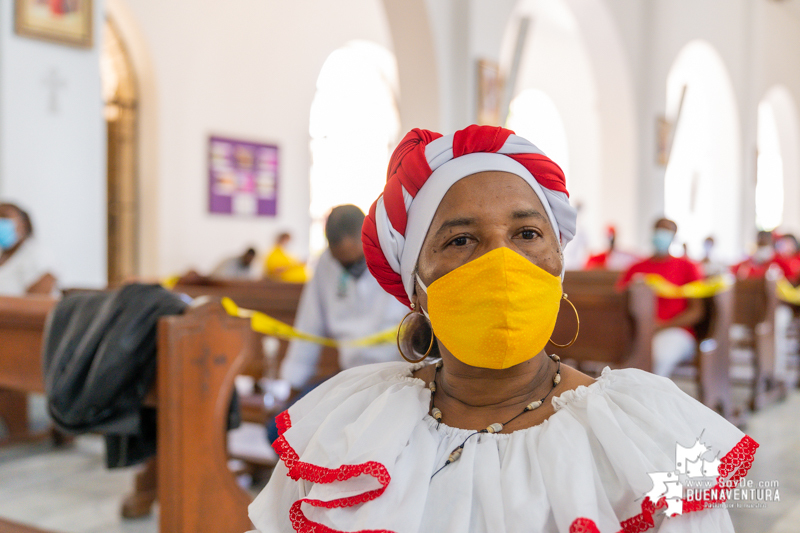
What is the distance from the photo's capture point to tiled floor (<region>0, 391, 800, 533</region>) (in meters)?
2.97

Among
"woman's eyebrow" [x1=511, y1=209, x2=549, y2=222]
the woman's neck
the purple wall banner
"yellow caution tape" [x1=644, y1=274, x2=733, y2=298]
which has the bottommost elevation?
"yellow caution tape" [x1=644, y1=274, x2=733, y2=298]

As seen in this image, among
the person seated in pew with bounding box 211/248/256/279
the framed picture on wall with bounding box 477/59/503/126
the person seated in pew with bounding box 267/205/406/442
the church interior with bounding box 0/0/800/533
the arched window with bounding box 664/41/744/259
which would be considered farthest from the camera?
the arched window with bounding box 664/41/744/259

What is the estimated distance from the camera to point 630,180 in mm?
9453

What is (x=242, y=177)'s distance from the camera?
8664 millimetres

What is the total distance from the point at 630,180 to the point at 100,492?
8.03 meters

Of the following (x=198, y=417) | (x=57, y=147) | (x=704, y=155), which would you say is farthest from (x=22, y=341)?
(x=704, y=155)

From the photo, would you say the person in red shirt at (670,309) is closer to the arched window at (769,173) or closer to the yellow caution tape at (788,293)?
the yellow caution tape at (788,293)

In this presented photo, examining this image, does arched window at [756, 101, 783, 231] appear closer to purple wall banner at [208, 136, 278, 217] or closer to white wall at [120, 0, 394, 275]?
white wall at [120, 0, 394, 275]

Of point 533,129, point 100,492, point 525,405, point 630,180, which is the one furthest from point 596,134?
point 525,405

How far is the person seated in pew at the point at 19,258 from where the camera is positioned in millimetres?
3943

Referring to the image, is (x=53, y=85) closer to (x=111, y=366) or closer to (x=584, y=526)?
(x=111, y=366)

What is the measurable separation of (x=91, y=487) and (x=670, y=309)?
355cm

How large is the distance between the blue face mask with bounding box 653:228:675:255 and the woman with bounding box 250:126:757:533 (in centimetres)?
380


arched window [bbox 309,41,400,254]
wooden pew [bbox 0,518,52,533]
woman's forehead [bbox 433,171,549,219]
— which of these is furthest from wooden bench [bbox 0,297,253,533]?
arched window [bbox 309,41,400,254]
